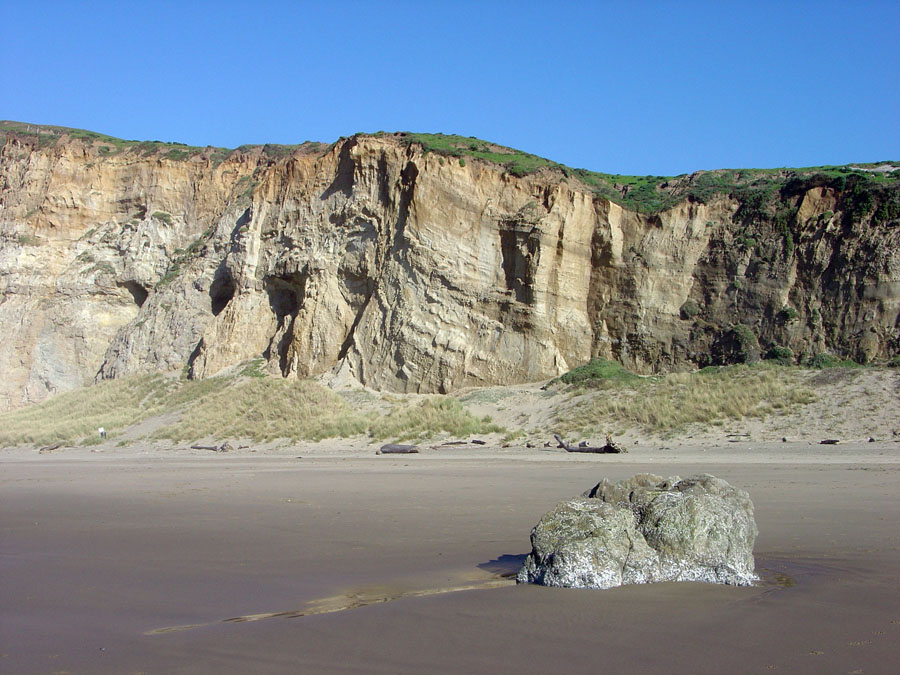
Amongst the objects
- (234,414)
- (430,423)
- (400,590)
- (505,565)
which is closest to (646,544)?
(505,565)

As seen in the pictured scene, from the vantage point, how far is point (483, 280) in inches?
1089

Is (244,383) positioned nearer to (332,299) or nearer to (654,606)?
(332,299)

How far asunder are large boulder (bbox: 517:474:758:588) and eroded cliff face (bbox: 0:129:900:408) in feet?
66.9

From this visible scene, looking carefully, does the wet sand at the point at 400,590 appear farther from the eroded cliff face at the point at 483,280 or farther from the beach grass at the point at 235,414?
the eroded cliff face at the point at 483,280

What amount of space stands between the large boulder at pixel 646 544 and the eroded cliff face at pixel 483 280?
20382 mm

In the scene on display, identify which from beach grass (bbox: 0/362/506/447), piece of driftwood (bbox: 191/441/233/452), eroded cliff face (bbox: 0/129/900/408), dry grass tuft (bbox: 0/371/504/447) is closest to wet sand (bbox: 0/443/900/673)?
piece of driftwood (bbox: 191/441/233/452)

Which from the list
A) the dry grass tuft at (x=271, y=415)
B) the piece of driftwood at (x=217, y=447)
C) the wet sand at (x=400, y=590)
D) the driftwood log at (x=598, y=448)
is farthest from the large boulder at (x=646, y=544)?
the piece of driftwood at (x=217, y=447)

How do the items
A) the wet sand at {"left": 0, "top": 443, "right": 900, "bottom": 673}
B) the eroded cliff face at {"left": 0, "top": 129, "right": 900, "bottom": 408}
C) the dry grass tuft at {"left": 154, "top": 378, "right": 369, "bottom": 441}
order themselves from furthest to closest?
the eroded cliff face at {"left": 0, "top": 129, "right": 900, "bottom": 408} → the dry grass tuft at {"left": 154, "top": 378, "right": 369, "bottom": 441} → the wet sand at {"left": 0, "top": 443, "right": 900, "bottom": 673}

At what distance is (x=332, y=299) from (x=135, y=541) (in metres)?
22.2

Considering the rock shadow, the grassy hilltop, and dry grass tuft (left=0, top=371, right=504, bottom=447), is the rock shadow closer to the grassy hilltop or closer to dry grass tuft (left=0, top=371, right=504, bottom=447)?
dry grass tuft (left=0, top=371, right=504, bottom=447)

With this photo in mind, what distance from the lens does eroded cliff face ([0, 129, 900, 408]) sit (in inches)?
1000

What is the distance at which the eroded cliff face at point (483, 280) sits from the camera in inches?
1000

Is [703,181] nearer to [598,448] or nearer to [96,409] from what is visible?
[598,448]

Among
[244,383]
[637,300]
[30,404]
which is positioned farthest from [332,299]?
[30,404]
